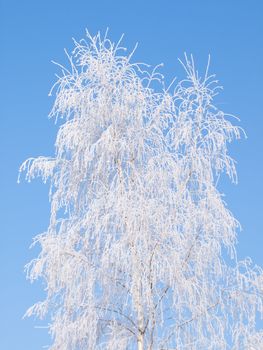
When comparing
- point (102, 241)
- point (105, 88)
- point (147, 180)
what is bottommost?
point (102, 241)

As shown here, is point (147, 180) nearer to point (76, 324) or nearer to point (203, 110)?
point (203, 110)

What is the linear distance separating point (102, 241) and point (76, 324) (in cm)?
115

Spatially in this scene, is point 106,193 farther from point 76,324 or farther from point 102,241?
point 76,324

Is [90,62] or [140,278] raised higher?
[90,62]

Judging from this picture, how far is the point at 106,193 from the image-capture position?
12.4 metres

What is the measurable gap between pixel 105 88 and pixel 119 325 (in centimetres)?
335

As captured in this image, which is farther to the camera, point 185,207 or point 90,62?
point 90,62

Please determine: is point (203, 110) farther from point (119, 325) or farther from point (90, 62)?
point (119, 325)

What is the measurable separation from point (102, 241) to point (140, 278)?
0.76 m

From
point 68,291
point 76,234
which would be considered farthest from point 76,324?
point 76,234

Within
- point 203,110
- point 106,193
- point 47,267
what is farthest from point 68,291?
point 203,110

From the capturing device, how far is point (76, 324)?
11.7 meters

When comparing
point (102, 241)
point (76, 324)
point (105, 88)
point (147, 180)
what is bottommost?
point (76, 324)

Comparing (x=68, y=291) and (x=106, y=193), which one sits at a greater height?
(x=106, y=193)
